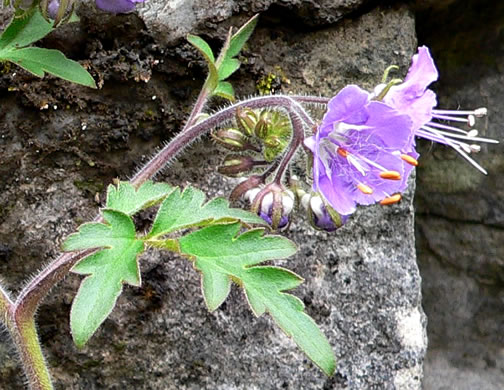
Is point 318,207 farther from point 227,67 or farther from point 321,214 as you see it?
point 227,67

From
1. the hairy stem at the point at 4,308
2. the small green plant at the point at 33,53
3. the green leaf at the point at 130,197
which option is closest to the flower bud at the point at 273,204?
the green leaf at the point at 130,197

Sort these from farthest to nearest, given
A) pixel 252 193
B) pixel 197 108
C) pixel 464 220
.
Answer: pixel 464 220 → pixel 197 108 → pixel 252 193

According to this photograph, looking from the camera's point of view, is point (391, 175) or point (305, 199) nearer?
point (391, 175)

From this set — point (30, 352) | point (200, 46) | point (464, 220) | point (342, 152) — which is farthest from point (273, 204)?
point (464, 220)

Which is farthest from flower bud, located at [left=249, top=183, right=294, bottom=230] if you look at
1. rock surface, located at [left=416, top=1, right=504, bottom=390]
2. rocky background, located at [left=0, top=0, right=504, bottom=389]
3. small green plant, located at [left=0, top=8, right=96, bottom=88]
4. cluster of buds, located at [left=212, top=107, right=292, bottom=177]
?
rock surface, located at [left=416, top=1, right=504, bottom=390]

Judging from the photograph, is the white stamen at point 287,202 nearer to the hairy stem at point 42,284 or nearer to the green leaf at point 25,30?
the hairy stem at point 42,284

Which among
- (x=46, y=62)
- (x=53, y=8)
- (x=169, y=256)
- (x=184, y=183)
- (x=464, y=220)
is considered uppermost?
(x=53, y=8)
